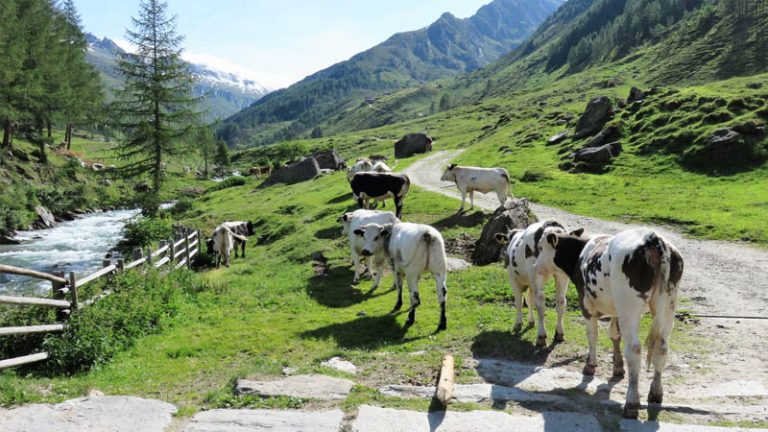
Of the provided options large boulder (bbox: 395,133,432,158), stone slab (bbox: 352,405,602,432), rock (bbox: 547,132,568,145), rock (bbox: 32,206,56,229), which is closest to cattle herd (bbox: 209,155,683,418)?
stone slab (bbox: 352,405,602,432)

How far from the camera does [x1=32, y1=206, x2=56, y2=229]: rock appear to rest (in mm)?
43209

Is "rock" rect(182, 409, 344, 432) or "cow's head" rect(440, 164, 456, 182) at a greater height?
"cow's head" rect(440, 164, 456, 182)

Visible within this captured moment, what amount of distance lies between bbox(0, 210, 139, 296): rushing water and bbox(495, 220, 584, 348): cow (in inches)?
739

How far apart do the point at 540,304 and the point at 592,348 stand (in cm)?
176

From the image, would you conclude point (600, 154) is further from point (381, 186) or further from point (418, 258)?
point (418, 258)

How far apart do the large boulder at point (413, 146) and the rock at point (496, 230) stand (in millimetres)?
50729

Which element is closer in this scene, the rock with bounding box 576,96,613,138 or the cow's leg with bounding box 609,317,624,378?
the cow's leg with bounding box 609,317,624,378

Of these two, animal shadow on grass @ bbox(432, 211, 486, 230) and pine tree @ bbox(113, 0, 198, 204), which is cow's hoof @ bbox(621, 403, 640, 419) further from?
pine tree @ bbox(113, 0, 198, 204)

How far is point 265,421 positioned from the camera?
766 centimetres

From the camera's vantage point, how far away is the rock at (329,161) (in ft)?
200

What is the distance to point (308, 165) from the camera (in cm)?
5684

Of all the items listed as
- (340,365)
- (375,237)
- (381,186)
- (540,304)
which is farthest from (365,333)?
(381,186)

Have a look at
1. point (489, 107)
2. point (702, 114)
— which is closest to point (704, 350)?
point (702, 114)

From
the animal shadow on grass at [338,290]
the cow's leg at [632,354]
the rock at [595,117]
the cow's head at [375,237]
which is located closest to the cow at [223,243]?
the animal shadow on grass at [338,290]
